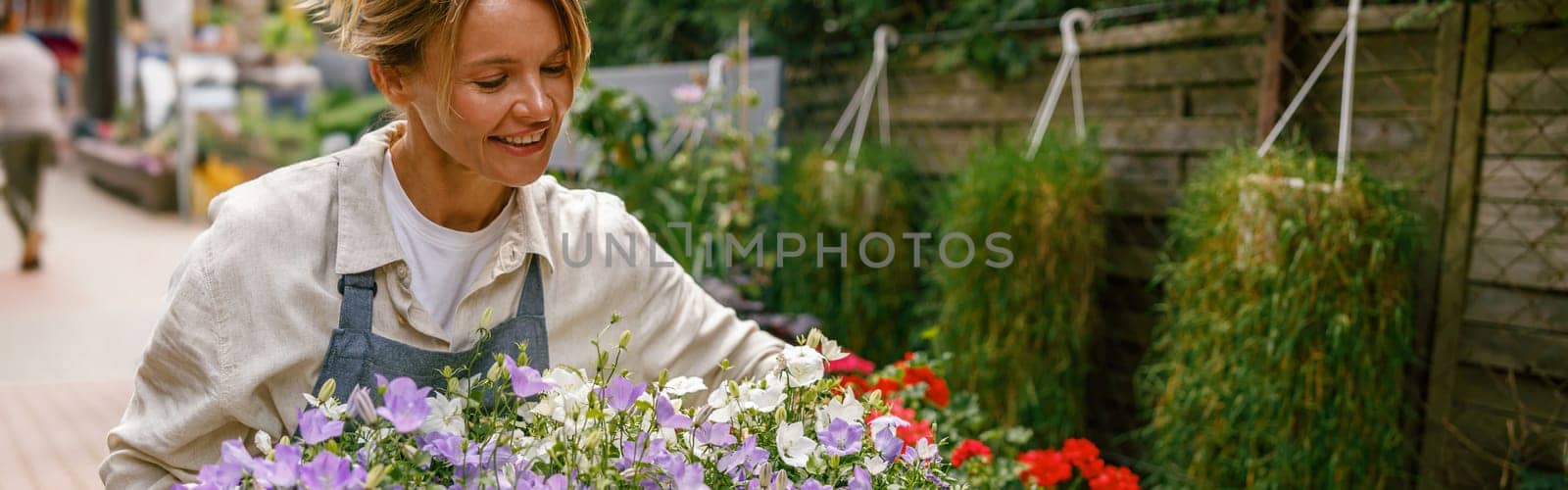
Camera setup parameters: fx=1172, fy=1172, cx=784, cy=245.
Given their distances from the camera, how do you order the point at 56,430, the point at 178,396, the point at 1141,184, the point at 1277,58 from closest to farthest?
1. the point at 178,396
2. the point at 1277,58
3. the point at 1141,184
4. the point at 56,430

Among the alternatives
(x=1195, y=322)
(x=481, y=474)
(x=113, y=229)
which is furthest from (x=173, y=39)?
(x=481, y=474)

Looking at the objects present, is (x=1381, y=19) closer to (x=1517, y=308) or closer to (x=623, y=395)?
(x=1517, y=308)

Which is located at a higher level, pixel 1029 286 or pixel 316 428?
pixel 316 428

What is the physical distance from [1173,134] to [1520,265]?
856 mm

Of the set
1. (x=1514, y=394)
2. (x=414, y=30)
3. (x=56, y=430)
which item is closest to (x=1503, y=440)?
(x=1514, y=394)

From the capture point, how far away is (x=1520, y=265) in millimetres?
2205

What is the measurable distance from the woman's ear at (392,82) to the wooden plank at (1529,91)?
1.99 metres

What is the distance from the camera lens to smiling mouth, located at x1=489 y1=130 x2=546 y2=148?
121cm

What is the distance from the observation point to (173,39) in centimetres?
957

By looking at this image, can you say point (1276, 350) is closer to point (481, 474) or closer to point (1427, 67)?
point (1427, 67)

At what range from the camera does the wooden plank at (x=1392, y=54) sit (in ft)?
7.72

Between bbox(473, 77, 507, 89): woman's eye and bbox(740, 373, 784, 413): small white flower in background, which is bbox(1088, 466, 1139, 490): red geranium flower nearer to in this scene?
bbox(740, 373, 784, 413): small white flower in background

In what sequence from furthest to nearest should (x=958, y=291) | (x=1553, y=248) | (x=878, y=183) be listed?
(x=878, y=183) < (x=958, y=291) < (x=1553, y=248)

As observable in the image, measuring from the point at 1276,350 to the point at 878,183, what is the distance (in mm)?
1412
